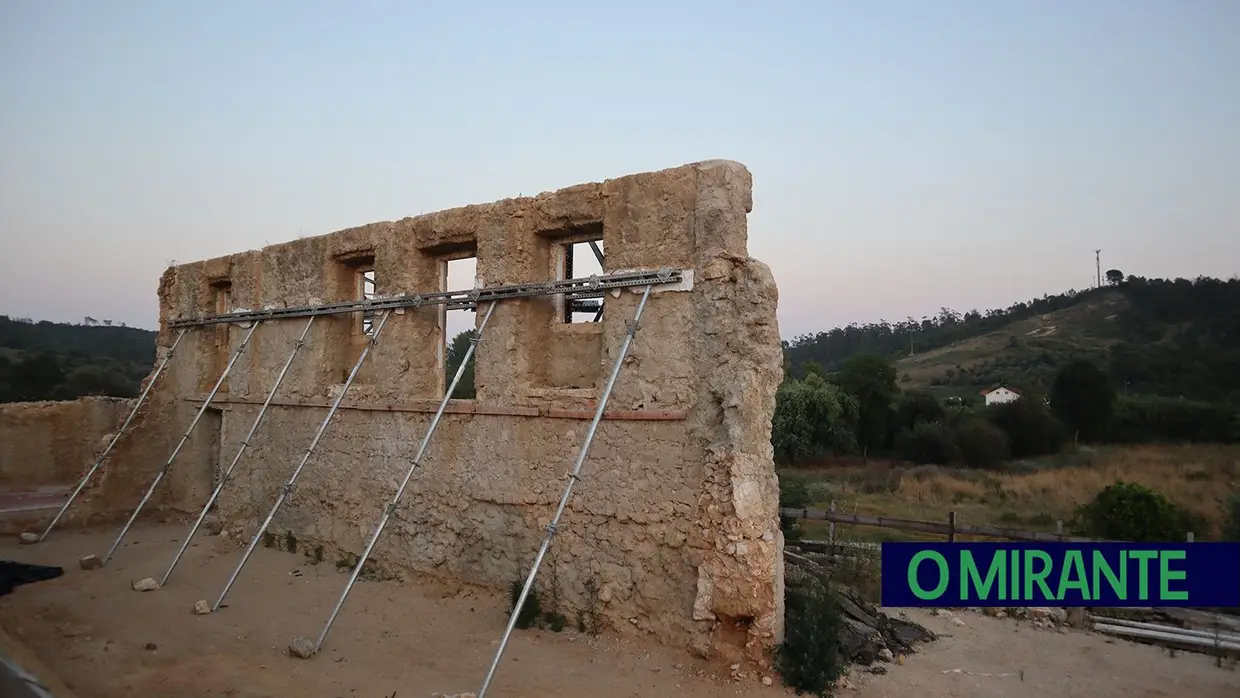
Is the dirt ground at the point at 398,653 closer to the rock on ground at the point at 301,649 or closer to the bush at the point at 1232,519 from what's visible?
the rock on ground at the point at 301,649

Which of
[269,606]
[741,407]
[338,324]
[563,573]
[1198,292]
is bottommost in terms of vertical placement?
[269,606]

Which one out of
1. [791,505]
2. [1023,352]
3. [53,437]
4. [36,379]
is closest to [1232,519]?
[791,505]

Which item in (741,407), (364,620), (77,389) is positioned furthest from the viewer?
(77,389)

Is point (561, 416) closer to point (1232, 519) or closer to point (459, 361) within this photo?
point (1232, 519)

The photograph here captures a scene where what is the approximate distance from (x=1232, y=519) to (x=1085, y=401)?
14.2m

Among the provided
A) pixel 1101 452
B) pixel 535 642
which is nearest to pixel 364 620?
pixel 535 642

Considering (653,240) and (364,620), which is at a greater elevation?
(653,240)

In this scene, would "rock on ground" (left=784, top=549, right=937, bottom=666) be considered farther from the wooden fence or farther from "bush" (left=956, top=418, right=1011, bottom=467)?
"bush" (left=956, top=418, right=1011, bottom=467)

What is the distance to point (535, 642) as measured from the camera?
656cm

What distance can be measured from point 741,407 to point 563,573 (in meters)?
2.48

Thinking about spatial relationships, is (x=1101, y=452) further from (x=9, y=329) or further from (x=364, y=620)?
(x=9, y=329)

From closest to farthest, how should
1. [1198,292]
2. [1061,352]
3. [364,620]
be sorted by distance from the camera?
1. [364,620]
2. [1061,352]
3. [1198,292]

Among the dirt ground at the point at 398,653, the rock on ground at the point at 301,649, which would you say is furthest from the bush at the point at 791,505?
the rock on ground at the point at 301,649
